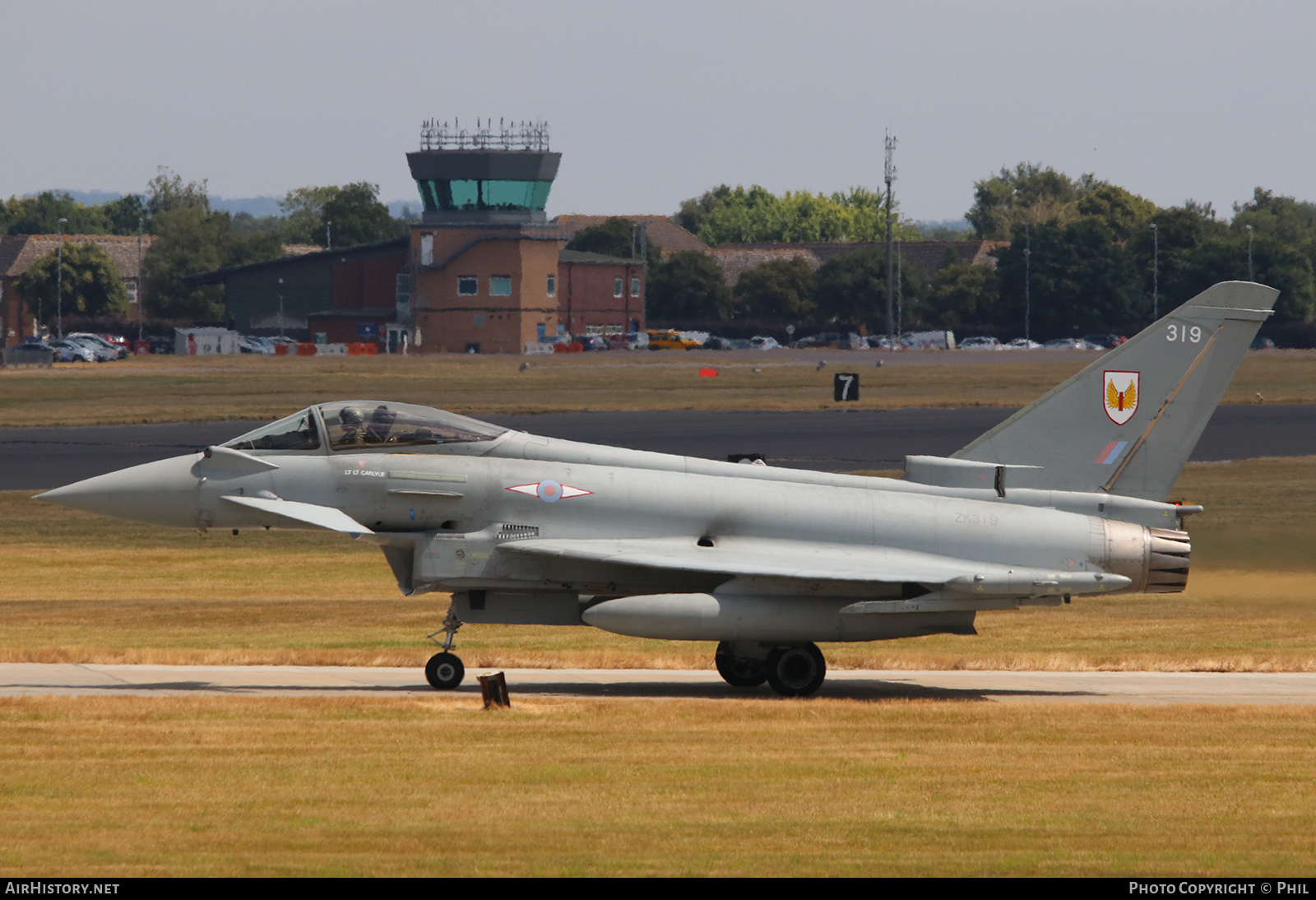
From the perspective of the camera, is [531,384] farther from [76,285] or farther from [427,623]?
[76,285]

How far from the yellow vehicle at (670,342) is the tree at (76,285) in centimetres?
5314

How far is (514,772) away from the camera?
1270cm

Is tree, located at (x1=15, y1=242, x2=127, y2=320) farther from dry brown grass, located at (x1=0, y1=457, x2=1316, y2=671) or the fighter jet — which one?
the fighter jet

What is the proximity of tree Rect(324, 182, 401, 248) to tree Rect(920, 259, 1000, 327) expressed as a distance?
57.6 m

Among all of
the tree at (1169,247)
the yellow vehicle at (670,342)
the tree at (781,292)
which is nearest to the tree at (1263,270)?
the tree at (1169,247)

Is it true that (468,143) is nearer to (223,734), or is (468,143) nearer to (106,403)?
(106,403)

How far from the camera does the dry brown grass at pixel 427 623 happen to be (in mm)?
20562

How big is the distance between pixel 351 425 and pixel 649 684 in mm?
4674

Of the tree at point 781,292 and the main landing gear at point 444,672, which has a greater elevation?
the tree at point 781,292

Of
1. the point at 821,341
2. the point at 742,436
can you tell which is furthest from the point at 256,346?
the point at 742,436

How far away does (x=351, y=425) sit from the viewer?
17.5m

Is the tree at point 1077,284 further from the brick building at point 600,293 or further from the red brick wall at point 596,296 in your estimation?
the red brick wall at point 596,296

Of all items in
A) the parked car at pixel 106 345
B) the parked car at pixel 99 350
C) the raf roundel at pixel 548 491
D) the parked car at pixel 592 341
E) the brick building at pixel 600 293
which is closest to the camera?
the raf roundel at pixel 548 491

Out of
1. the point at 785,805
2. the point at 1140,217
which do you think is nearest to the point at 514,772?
the point at 785,805
